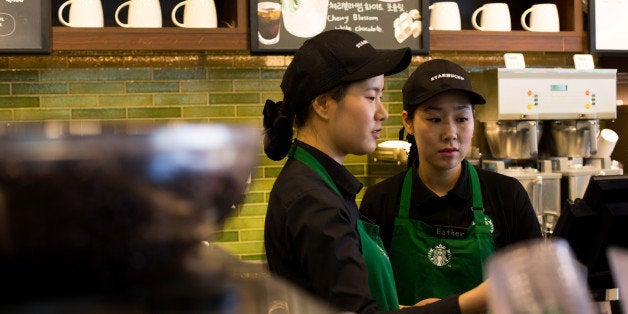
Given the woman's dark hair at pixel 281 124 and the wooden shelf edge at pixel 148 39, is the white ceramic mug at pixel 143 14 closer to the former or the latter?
the wooden shelf edge at pixel 148 39

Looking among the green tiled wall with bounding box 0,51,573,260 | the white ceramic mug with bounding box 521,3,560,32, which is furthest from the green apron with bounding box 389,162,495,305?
the white ceramic mug with bounding box 521,3,560,32

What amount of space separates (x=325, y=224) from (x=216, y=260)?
0.99 m

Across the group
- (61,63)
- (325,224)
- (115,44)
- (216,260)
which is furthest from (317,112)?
(61,63)

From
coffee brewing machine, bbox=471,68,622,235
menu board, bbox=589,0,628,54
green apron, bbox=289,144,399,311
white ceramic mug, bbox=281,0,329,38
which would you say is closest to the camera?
green apron, bbox=289,144,399,311

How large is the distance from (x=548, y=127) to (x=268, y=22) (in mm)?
1552

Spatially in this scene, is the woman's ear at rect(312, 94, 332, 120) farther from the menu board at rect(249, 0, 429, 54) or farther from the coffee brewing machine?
the coffee brewing machine

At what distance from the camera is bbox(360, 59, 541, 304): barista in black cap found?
7.30ft

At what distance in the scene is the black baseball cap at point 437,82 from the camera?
2289 millimetres

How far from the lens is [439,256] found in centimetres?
224

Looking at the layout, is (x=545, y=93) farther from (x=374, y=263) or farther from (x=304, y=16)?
(x=374, y=263)

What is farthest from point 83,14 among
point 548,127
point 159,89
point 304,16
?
point 548,127

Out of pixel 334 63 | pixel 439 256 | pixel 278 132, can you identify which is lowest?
pixel 439 256

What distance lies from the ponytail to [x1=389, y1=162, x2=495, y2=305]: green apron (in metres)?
0.59

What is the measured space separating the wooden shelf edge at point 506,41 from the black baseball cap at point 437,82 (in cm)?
138
